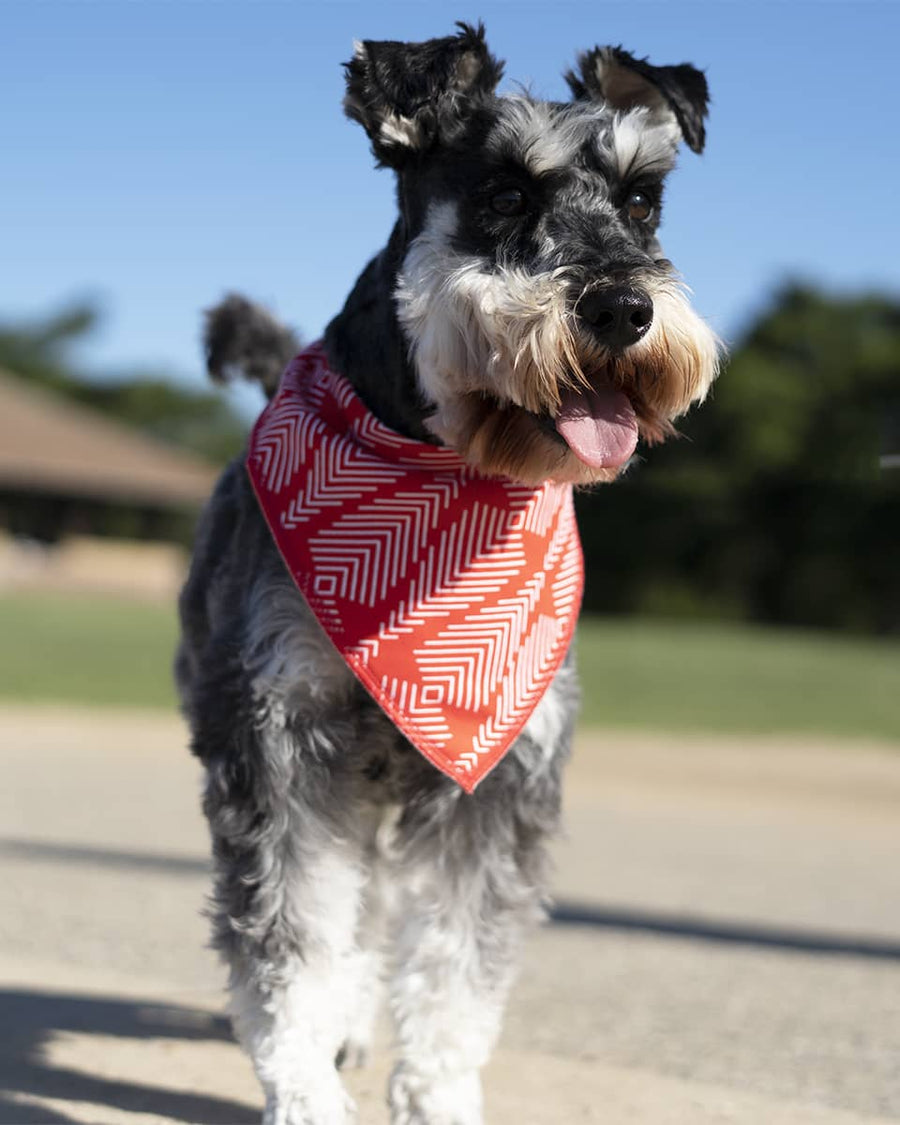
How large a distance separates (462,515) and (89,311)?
7448cm

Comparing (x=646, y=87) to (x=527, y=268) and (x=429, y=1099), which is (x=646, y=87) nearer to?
(x=527, y=268)

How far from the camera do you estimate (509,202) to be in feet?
12.5

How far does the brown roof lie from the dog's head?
144 ft

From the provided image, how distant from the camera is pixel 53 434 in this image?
51.6m

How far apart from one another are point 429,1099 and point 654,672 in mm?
21513

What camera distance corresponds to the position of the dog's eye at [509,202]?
12.5 feet

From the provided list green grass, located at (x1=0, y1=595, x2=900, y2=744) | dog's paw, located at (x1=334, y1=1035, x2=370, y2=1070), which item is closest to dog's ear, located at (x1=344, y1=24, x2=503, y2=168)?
dog's paw, located at (x1=334, y1=1035, x2=370, y2=1070)

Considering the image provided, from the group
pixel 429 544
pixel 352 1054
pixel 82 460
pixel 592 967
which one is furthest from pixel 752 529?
pixel 429 544

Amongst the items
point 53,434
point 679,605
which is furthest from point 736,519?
point 53,434

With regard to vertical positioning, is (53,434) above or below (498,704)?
below

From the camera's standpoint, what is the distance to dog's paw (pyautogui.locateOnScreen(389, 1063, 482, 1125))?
3.82 metres

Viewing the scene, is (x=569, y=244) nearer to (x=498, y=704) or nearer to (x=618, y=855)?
(x=498, y=704)

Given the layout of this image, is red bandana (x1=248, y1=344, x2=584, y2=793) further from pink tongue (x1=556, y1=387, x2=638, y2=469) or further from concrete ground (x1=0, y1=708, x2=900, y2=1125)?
concrete ground (x1=0, y1=708, x2=900, y2=1125)

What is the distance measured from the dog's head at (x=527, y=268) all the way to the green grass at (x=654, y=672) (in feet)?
45.0
